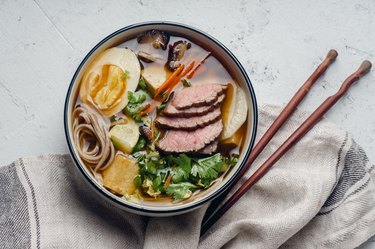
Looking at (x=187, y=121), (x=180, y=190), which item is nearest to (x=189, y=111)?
(x=187, y=121)

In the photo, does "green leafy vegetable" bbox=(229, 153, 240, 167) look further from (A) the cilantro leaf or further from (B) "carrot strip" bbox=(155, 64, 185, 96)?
(B) "carrot strip" bbox=(155, 64, 185, 96)

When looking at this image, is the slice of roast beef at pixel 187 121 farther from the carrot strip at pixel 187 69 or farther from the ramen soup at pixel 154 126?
the carrot strip at pixel 187 69

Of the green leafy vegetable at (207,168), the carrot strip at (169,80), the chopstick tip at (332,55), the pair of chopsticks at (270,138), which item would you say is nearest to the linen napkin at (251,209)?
the pair of chopsticks at (270,138)

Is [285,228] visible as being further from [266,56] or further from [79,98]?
[79,98]

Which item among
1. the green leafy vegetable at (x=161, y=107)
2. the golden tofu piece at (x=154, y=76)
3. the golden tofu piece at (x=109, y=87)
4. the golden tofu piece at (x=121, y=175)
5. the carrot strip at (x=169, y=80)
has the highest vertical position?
the golden tofu piece at (x=109, y=87)

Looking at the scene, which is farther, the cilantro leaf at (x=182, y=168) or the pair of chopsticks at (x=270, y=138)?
the pair of chopsticks at (x=270, y=138)

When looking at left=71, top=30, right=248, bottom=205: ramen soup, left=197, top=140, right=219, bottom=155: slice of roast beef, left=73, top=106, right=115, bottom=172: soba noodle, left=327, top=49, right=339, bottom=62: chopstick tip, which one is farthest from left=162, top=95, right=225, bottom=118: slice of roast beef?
left=327, top=49, right=339, bottom=62: chopstick tip

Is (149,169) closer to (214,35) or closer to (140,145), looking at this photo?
(140,145)

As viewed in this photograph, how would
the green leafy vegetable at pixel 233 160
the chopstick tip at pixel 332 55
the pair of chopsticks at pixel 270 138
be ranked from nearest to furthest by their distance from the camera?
the green leafy vegetable at pixel 233 160, the pair of chopsticks at pixel 270 138, the chopstick tip at pixel 332 55
